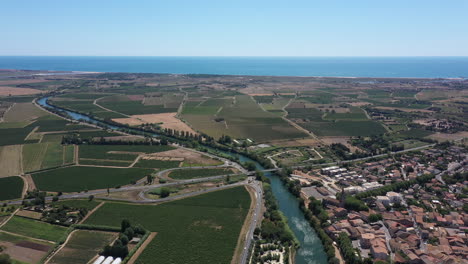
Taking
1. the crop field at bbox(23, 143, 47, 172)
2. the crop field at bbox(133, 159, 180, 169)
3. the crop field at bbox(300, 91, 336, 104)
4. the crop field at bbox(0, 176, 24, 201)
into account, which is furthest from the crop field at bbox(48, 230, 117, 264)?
the crop field at bbox(300, 91, 336, 104)

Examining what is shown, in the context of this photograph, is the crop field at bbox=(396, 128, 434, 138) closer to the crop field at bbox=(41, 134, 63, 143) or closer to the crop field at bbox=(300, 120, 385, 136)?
the crop field at bbox=(300, 120, 385, 136)

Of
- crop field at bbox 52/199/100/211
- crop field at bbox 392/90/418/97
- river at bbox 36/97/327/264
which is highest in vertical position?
crop field at bbox 392/90/418/97

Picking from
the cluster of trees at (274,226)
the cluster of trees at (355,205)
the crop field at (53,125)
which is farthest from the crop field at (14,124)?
the cluster of trees at (355,205)

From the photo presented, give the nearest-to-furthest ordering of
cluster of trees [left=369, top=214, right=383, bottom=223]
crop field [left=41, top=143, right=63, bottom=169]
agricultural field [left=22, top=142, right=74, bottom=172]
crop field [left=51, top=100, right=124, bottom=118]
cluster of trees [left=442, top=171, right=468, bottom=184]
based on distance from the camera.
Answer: cluster of trees [left=369, top=214, right=383, bottom=223] → cluster of trees [left=442, top=171, right=468, bottom=184] → agricultural field [left=22, top=142, right=74, bottom=172] → crop field [left=41, top=143, right=63, bottom=169] → crop field [left=51, top=100, right=124, bottom=118]

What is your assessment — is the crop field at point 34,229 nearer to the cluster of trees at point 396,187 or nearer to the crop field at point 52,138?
the crop field at point 52,138

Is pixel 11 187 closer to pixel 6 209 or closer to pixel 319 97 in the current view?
pixel 6 209

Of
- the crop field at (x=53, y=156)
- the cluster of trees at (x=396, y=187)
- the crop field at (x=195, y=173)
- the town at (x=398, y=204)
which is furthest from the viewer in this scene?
the crop field at (x=53, y=156)

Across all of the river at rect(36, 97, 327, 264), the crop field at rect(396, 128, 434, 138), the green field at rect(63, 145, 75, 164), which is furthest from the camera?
the crop field at rect(396, 128, 434, 138)
